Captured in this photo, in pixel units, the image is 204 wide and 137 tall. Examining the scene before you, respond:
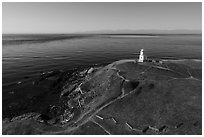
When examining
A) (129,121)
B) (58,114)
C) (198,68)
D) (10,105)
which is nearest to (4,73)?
(10,105)

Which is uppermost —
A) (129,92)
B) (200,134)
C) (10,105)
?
(129,92)

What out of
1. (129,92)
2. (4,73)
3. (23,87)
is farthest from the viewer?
(4,73)

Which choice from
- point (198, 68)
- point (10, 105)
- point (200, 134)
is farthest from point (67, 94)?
point (198, 68)

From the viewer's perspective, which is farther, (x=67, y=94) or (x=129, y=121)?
(x=67, y=94)

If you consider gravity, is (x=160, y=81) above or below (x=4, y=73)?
above

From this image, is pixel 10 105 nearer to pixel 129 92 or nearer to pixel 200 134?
pixel 129 92

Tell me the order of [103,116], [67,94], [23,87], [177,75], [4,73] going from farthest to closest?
1. [4,73]
2. [23,87]
3. [67,94]
4. [177,75]
5. [103,116]
